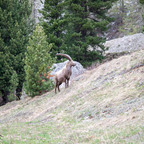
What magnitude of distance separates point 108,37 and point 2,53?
2591 cm

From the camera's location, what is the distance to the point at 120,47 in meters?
32.2

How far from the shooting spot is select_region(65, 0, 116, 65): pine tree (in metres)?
25.4

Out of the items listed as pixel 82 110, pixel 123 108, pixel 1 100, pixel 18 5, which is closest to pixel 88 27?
pixel 18 5

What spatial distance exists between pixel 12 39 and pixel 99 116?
67.8 feet

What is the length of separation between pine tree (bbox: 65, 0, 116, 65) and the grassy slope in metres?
8.97

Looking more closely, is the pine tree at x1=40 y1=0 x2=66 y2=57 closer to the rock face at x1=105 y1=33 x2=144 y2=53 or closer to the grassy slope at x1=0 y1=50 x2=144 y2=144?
the rock face at x1=105 y1=33 x2=144 y2=53

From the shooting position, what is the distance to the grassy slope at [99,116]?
6.60 m

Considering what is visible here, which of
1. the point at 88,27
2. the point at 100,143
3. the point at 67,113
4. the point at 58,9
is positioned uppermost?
the point at 58,9

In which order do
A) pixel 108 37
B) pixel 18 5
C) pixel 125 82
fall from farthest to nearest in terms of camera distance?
pixel 108 37
pixel 18 5
pixel 125 82

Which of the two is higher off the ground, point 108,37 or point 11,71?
point 108,37

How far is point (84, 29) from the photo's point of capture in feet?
87.1

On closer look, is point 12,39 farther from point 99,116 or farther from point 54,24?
point 99,116

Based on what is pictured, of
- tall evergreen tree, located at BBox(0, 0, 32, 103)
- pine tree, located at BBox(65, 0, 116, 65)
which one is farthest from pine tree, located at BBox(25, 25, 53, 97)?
tall evergreen tree, located at BBox(0, 0, 32, 103)

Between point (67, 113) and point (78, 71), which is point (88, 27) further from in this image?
point (67, 113)
